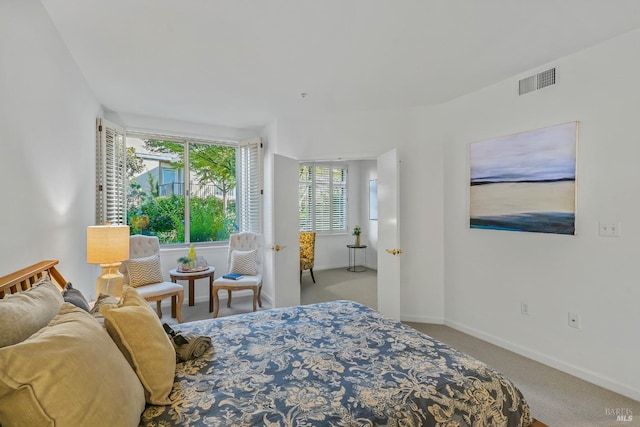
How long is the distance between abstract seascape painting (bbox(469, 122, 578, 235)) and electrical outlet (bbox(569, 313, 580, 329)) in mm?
693

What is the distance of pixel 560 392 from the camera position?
2377mm

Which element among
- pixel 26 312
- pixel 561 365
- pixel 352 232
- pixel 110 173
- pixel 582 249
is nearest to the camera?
pixel 26 312

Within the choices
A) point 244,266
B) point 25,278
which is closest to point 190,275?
point 244,266

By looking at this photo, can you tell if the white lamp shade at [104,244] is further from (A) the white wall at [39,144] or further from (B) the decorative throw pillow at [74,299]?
(B) the decorative throw pillow at [74,299]

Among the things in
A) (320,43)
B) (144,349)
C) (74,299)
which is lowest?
(144,349)

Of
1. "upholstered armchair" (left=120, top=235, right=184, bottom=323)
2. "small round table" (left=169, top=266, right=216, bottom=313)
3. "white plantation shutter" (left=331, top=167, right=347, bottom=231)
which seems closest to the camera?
"upholstered armchair" (left=120, top=235, right=184, bottom=323)

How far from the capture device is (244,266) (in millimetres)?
4355

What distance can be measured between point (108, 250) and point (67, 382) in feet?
6.94

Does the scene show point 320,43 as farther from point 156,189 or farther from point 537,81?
point 156,189

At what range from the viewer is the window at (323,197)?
7.20 meters

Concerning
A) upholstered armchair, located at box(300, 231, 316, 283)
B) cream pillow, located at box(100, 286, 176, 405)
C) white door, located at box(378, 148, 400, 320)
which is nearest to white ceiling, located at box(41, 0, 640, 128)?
white door, located at box(378, 148, 400, 320)

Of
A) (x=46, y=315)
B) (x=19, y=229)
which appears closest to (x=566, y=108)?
(x=46, y=315)

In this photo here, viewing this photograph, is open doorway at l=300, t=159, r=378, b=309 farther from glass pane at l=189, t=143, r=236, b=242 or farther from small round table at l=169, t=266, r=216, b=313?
small round table at l=169, t=266, r=216, b=313

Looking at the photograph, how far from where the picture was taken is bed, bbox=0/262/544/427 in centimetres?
118
